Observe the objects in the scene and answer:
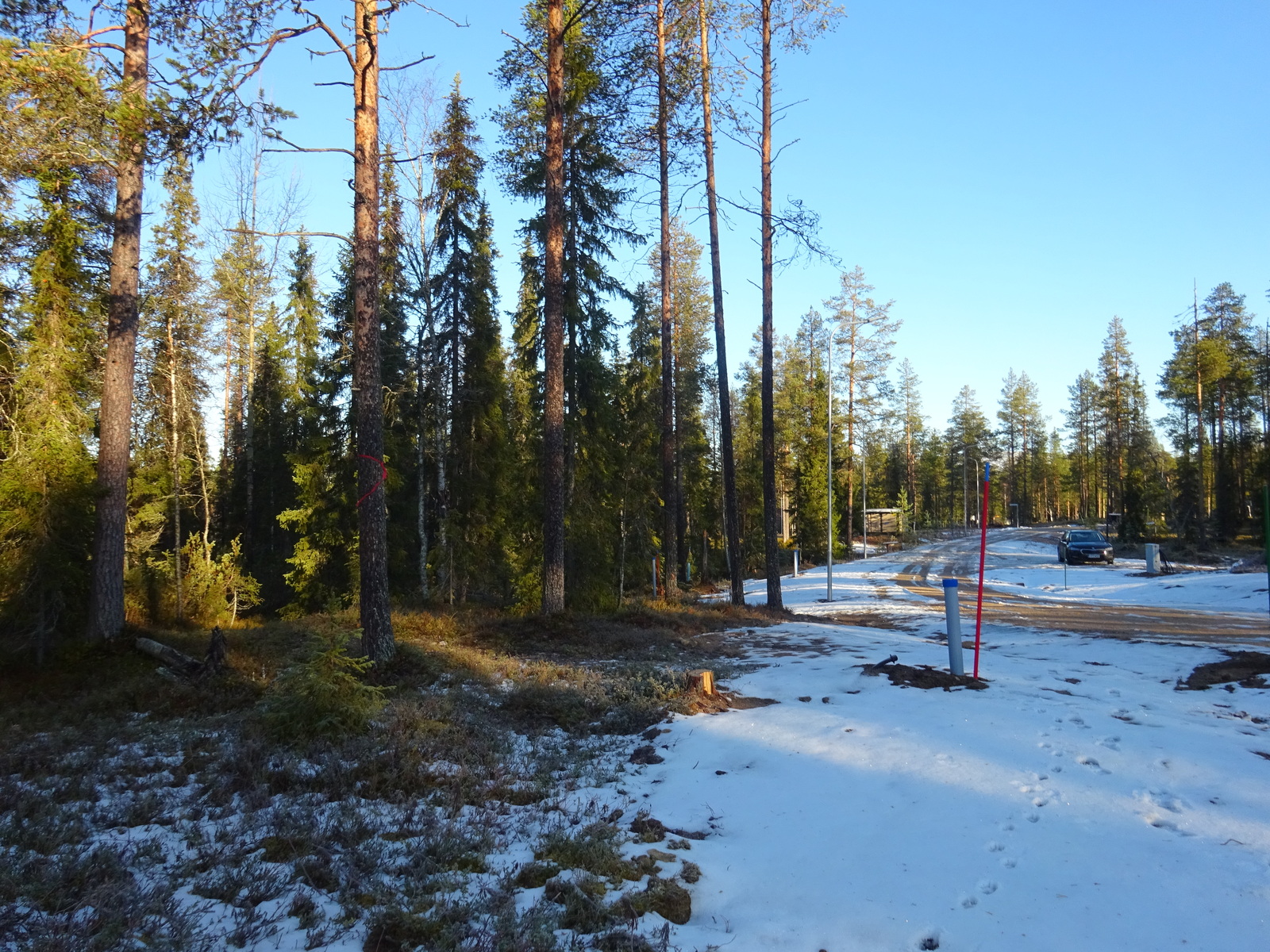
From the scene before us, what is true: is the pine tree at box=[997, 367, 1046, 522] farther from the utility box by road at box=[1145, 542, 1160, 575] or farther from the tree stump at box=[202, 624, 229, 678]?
the tree stump at box=[202, 624, 229, 678]

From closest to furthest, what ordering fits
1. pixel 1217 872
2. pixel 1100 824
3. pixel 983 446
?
pixel 1217 872 → pixel 1100 824 → pixel 983 446

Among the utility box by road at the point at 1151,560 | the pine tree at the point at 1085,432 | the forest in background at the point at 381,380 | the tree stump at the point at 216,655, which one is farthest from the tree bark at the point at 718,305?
the pine tree at the point at 1085,432

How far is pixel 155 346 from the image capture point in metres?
18.6

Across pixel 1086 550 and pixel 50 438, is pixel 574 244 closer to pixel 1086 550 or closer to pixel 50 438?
pixel 50 438

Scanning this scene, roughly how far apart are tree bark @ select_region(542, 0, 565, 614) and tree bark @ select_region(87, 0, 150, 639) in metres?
6.18

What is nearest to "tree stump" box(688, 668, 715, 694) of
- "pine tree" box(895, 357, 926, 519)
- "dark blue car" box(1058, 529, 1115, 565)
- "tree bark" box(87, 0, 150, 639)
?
"tree bark" box(87, 0, 150, 639)

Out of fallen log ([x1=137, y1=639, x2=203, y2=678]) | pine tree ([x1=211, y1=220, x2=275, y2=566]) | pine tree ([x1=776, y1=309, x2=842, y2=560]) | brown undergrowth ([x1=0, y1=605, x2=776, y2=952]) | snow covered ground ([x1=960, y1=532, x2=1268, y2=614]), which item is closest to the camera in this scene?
brown undergrowth ([x1=0, y1=605, x2=776, y2=952])

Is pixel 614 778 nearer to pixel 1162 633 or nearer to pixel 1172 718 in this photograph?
pixel 1172 718

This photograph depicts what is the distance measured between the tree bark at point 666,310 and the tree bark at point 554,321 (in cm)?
481

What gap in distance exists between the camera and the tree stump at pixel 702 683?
774 cm

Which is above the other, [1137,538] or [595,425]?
→ [595,425]

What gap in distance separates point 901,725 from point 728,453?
11.4 m

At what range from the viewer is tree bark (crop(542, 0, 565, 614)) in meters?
12.5

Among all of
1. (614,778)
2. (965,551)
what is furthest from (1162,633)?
(965,551)
